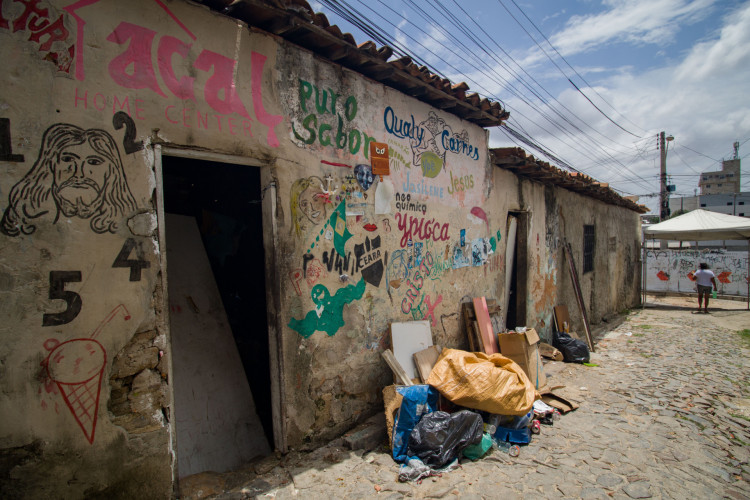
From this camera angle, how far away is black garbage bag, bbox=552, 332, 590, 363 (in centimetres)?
673

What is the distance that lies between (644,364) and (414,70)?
6350 millimetres

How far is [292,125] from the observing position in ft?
10.8

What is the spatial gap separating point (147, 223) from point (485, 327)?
4.43m

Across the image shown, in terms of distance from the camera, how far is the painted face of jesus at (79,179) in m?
2.19

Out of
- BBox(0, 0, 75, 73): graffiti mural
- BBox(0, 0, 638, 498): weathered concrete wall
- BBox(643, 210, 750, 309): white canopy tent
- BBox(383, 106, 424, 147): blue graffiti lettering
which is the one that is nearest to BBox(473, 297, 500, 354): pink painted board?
BBox(0, 0, 638, 498): weathered concrete wall

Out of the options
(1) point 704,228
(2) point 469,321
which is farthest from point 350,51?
(1) point 704,228

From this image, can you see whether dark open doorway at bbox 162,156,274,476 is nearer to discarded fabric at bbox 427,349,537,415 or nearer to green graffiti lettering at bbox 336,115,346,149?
green graffiti lettering at bbox 336,115,346,149

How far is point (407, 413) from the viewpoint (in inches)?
137

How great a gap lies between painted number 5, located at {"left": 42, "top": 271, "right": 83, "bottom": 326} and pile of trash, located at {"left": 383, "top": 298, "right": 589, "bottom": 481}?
259 cm

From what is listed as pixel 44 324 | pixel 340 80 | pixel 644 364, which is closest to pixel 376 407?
pixel 44 324

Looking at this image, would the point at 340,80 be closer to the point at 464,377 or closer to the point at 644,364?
the point at 464,377

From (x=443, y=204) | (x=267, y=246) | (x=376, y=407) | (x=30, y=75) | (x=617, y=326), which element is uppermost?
(x=30, y=75)

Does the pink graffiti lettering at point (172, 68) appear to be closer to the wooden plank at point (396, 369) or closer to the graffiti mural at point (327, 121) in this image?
the graffiti mural at point (327, 121)

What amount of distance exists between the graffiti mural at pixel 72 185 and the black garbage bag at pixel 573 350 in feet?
23.0
